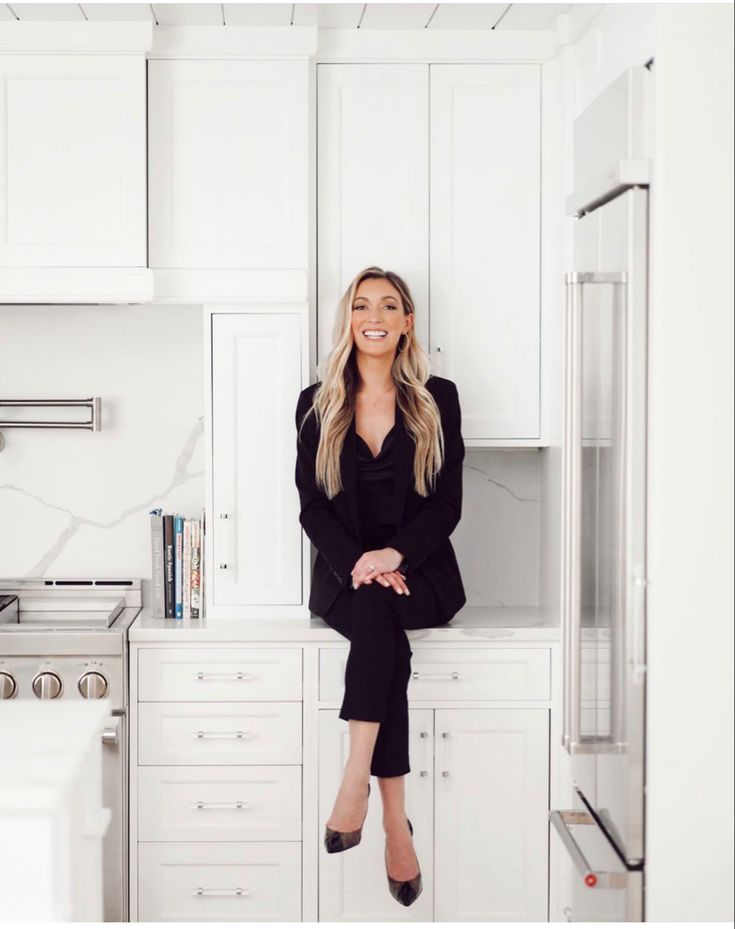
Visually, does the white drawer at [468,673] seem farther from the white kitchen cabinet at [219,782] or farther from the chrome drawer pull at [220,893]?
the chrome drawer pull at [220,893]

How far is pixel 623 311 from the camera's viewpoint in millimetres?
1992

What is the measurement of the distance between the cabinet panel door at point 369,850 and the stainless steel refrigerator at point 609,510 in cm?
71

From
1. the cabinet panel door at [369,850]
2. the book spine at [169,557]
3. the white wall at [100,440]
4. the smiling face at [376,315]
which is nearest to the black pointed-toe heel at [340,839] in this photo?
the cabinet panel door at [369,850]

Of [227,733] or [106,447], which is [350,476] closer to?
[227,733]

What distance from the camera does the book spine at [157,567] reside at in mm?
3133

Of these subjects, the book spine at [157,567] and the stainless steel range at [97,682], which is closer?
the stainless steel range at [97,682]

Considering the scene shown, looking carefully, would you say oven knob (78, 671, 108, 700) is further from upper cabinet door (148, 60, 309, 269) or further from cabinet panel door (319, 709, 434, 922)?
upper cabinet door (148, 60, 309, 269)

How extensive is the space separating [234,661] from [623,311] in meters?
1.53

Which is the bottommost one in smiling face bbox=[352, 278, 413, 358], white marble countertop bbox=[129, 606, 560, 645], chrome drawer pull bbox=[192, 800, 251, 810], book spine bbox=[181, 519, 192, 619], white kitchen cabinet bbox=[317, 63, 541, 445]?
chrome drawer pull bbox=[192, 800, 251, 810]

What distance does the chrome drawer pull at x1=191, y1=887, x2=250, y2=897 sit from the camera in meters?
2.91

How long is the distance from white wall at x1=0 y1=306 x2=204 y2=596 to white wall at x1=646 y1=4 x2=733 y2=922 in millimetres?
1786

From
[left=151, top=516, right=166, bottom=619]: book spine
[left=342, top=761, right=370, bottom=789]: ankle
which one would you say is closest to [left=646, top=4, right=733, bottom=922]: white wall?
[left=342, top=761, right=370, bottom=789]: ankle

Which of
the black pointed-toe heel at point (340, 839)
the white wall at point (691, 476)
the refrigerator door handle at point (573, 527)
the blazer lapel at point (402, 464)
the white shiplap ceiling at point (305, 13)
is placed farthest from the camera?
the blazer lapel at point (402, 464)

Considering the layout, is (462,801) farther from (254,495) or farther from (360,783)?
(254,495)
